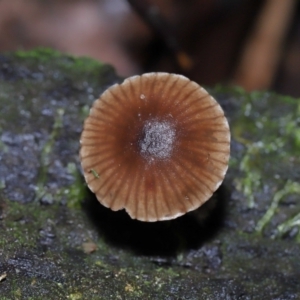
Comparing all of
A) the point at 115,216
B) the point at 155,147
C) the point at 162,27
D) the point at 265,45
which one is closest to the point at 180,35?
the point at 162,27

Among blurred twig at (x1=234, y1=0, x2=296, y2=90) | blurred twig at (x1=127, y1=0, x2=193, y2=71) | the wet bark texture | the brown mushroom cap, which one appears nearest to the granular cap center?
the brown mushroom cap

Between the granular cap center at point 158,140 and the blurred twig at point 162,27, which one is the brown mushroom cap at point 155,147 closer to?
the granular cap center at point 158,140

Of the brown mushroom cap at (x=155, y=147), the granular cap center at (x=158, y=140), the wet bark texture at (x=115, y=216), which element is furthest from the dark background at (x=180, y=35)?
the granular cap center at (x=158, y=140)

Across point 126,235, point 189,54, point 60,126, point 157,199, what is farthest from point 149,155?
point 189,54

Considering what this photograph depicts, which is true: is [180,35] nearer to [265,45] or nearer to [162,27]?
[162,27]

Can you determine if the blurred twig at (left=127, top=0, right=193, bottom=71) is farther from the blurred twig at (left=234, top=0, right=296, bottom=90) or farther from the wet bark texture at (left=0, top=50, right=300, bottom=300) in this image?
the wet bark texture at (left=0, top=50, right=300, bottom=300)

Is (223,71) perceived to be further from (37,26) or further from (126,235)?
(126,235)

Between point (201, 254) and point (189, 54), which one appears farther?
point (189, 54)
